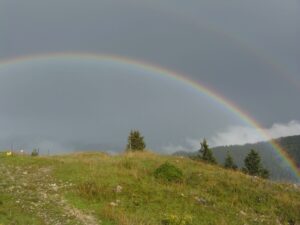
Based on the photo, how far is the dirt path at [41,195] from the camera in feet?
68.5

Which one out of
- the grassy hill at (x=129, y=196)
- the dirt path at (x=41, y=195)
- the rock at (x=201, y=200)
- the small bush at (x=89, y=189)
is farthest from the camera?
the rock at (x=201, y=200)

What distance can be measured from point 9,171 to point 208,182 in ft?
45.3

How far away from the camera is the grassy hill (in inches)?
853

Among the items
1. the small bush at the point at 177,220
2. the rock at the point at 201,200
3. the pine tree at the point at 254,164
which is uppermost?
the pine tree at the point at 254,164

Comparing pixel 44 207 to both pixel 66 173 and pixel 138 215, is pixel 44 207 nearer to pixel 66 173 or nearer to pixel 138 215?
pixel 138 215

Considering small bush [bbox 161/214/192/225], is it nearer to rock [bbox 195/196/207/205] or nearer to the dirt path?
the dirt path

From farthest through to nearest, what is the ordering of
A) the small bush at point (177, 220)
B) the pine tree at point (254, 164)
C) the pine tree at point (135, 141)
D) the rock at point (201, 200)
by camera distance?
the pine tree at point (254, 164) → the pine tree at point (135, 141) → the rock at point (201, 200) → the small bush at point (177, 220)

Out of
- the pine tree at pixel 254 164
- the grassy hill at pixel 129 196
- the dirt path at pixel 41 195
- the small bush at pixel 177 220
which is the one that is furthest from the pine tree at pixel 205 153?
the small bush at pixel 177 220

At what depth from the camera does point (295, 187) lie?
34.2m

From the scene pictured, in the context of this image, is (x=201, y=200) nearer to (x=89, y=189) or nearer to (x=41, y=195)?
(x=89, y=189)

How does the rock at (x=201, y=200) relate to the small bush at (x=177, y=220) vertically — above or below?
above

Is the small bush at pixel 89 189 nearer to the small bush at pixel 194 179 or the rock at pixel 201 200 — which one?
the rock at pixel 201 200

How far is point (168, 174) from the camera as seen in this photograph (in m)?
29.7

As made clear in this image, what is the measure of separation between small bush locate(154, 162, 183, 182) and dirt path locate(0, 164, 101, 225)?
21.3 feet
